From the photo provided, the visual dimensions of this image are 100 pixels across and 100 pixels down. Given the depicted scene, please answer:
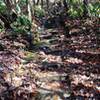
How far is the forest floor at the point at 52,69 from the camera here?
10.2m

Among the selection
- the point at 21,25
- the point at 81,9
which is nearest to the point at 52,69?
the point at 21,25

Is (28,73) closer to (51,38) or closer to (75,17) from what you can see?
(51,38)

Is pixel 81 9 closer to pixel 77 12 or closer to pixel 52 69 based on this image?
pixel 77 12

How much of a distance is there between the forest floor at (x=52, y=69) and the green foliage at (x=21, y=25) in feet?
7.19

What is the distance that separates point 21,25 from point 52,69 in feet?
32.9

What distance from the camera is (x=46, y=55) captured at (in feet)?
53.6

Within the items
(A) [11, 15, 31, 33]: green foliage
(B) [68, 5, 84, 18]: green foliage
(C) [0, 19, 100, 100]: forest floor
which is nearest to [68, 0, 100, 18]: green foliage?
(B) [68, 5, 84, 18]: green foliage

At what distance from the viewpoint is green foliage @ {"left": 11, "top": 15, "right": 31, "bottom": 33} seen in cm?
2141

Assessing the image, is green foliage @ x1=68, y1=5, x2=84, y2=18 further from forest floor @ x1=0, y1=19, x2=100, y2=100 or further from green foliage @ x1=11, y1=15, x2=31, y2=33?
forest floor @ x1=0, y1=19, x2=100, y2=100

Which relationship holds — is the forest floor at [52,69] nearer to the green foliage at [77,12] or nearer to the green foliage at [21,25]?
the green foliage at [21,25]

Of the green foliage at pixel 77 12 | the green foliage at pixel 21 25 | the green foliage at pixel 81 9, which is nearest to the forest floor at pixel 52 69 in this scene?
the green foliage at pixel 21 25

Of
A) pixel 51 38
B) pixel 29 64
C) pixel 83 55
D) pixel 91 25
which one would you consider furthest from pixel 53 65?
pixel 91 25

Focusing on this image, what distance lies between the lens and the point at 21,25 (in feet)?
74.4

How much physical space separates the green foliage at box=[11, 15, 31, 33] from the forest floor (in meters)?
2.19
